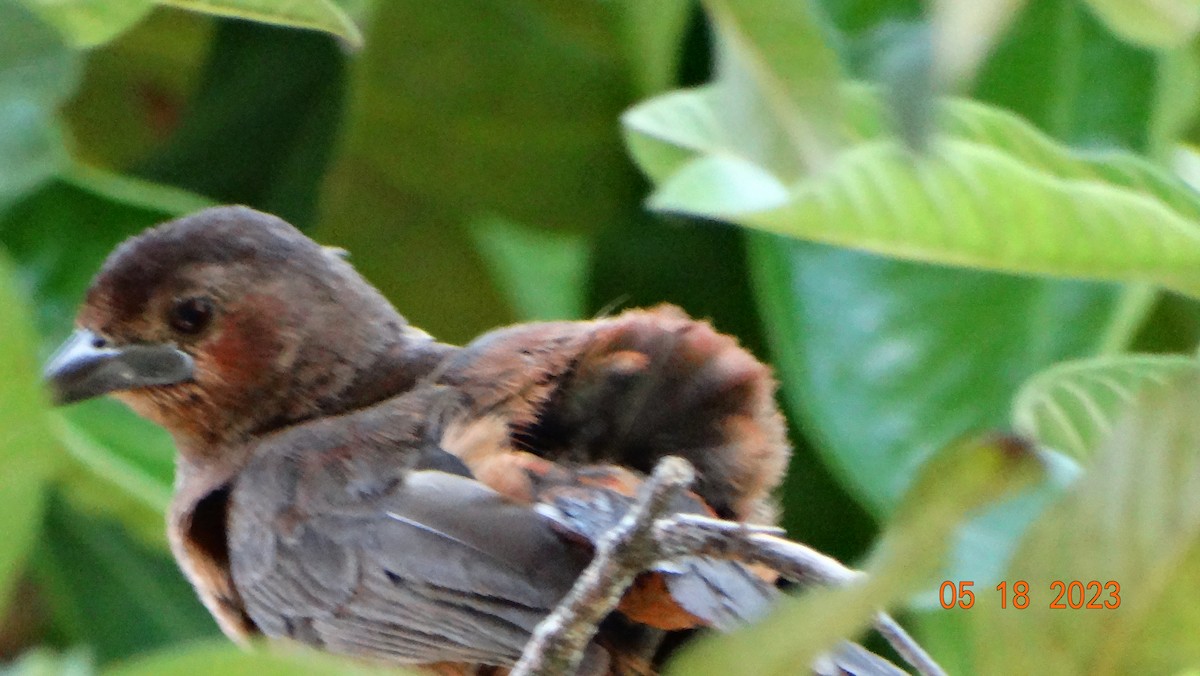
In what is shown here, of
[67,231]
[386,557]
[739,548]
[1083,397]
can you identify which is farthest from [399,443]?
[67,231]

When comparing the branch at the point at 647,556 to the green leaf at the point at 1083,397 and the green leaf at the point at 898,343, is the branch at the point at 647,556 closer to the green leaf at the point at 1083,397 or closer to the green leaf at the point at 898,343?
the green leaf at the point at 1083,397

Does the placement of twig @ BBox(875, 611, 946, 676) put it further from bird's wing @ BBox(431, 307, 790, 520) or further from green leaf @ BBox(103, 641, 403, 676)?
green leaf @ BBox(103, 641, 403, 676)

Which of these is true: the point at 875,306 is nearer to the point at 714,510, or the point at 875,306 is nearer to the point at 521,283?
the point at 714,510

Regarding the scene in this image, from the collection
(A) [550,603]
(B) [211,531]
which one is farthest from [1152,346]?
(B) [211,531]

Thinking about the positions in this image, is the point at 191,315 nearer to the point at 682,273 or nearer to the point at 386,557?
the point at 386,557

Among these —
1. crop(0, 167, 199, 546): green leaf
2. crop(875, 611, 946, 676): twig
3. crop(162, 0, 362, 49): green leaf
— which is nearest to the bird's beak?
crop(0, 167, 199, 546): green leaf

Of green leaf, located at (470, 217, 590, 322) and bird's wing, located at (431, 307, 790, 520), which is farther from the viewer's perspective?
green leaf, located at (470, 217, 590, 322)
